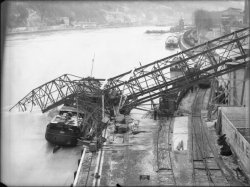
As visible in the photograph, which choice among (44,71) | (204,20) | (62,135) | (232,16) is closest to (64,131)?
(62,135)

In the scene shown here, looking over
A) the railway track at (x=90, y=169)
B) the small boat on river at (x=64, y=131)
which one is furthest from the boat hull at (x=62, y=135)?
the railway track at (x=90, y=169)

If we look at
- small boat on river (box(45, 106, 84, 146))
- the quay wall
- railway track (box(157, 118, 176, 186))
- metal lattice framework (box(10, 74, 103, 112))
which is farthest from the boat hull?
the quay wall

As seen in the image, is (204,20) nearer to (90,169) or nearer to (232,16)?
(232,16)

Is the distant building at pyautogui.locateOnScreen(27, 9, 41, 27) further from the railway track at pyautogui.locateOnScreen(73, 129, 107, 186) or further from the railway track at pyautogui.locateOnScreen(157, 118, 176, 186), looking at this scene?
the railway track at pyautogui.locateOnScreen(73, 129, 107, 186)

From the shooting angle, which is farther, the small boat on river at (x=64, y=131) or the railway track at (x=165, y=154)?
the small boat on river at (x=64, y=131)

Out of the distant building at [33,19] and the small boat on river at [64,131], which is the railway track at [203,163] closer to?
the small boat on river at [64,131]

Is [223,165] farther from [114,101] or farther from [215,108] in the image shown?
[114,101]
